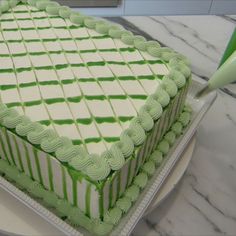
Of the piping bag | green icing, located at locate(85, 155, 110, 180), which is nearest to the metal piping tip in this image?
the piping bag

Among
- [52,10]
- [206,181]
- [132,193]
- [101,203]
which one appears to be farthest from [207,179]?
[52,10]

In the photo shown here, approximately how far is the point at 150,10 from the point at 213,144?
1.24 meters

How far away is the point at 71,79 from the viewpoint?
3.09ft

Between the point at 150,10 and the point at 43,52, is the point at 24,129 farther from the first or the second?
the point at 150,10

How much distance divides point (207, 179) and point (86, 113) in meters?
0.47

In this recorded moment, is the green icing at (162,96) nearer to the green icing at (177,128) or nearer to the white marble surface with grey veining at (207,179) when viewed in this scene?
the green icing at (177,128)

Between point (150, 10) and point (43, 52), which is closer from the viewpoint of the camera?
point (43, 52)

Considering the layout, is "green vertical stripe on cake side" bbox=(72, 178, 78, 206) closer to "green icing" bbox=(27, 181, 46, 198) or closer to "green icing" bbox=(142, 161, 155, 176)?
"green icing" bbox=(27, 181, 46, 198)

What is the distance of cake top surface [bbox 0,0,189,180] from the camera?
0.80 metres

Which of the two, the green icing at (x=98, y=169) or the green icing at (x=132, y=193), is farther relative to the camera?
the green icing at (x=132, y=193)

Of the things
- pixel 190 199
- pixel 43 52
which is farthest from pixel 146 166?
pixel 43 52

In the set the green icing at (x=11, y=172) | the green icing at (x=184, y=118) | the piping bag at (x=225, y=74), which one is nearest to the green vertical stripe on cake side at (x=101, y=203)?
the green icing at (x=11, y=172)

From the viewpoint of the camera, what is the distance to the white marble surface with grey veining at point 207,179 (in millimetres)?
950

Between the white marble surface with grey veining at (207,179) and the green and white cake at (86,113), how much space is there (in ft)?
0.50
